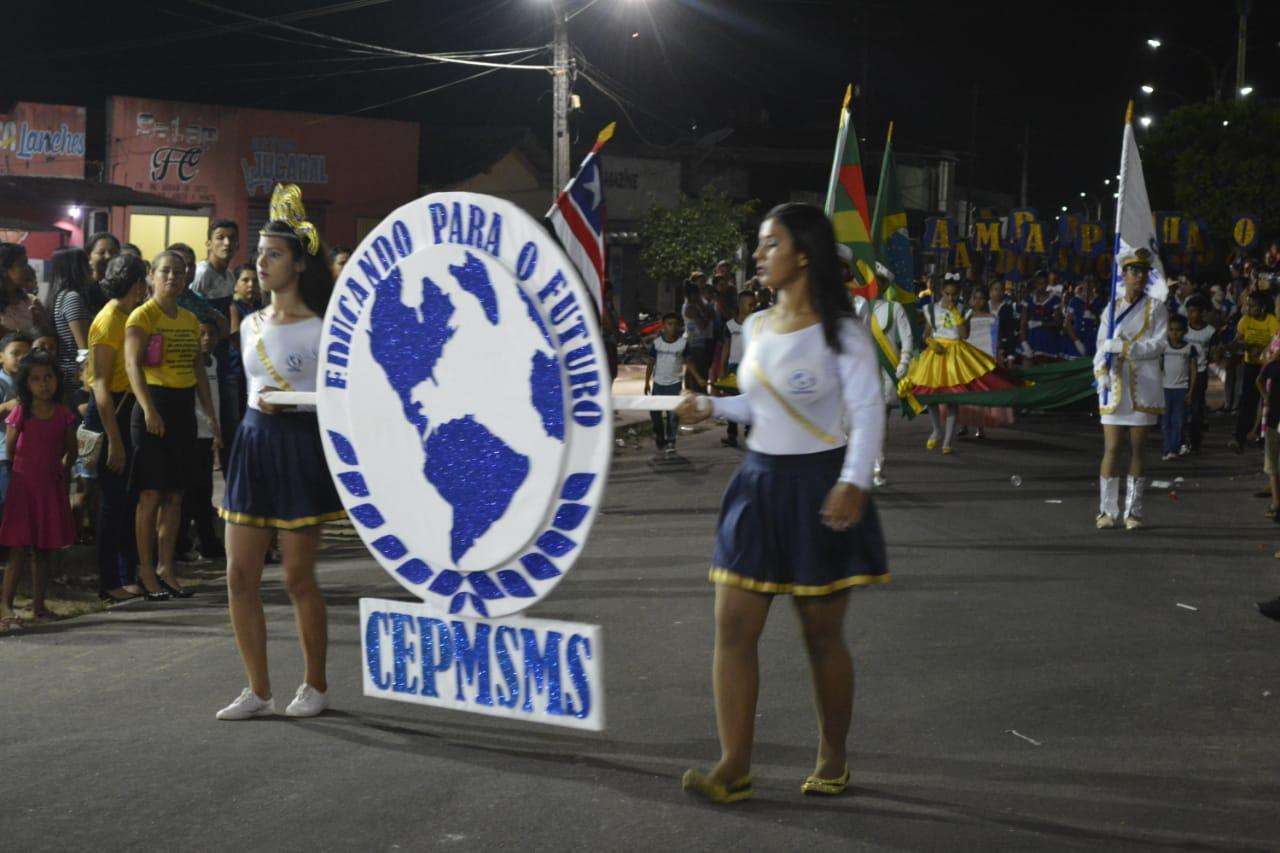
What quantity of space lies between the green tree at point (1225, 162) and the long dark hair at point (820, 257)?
42.0 meters

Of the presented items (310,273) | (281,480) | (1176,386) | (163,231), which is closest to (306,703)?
(281,480)

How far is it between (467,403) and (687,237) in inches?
1677

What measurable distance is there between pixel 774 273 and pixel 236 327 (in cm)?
692

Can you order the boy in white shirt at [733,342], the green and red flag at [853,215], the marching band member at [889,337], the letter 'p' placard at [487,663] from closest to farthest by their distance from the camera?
the letter 'p' placard at [487,663], the green and red flag at [853,215], the marching band member at [889,337], the boy in white shirt at [733,342]

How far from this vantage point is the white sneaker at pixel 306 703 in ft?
20.6

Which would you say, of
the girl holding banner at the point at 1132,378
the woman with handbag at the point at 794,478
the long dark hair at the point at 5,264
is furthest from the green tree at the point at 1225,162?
the woman with handbag at the point at 794,478

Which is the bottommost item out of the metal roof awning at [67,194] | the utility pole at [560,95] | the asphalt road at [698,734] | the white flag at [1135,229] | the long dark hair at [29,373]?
the asphalt road at [698,734]

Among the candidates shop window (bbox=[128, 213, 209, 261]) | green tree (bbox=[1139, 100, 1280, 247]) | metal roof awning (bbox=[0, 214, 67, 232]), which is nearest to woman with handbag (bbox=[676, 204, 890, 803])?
metal roof awning (bbox=[0, 214, 67, 232])

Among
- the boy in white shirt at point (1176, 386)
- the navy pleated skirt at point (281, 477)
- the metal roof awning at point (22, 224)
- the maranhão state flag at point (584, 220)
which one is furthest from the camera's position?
the metal roof awning at point (22, 224)

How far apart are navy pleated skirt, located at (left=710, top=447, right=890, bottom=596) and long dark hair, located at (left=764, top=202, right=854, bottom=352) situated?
0.45 meters

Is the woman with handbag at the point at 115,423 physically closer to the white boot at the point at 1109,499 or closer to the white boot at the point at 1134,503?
the white boot at the point at 1109,499

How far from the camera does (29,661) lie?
761 cm

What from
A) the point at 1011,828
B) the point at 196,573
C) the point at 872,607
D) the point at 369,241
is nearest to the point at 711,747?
the point at 1011,828

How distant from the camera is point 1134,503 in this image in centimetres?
1207
